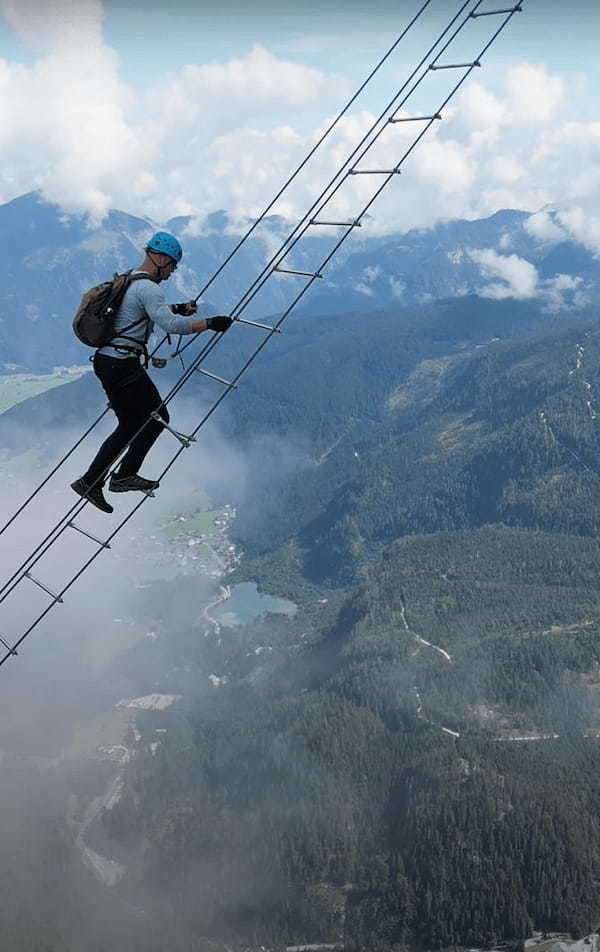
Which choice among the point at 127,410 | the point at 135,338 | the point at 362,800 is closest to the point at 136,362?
the point at 135,338

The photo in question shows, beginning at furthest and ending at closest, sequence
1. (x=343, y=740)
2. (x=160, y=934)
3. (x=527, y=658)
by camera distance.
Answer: (x=527, y=658)
(x=343, y=740)
(x=160, y=934)

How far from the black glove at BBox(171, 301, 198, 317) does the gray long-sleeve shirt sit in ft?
0.77

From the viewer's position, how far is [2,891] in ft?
333

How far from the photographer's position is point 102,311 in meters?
18.9

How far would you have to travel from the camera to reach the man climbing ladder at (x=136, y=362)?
730 inches

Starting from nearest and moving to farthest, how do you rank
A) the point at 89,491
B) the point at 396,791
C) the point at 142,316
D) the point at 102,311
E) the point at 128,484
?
the point at 102,311 < the point at 142,316 < the point at 89,491 < the point at 128,484 < the point at 396,791

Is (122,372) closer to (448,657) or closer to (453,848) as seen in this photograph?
(453,848)

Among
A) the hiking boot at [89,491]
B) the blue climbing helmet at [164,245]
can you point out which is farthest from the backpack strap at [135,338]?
the hiking boot at [89,491]

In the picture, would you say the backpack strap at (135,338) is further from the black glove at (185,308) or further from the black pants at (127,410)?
the black glove at (185,308)

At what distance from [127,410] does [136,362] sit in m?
1.31

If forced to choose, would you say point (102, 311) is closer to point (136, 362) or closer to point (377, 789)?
point (136, 362)

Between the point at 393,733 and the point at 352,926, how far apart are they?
38302mm

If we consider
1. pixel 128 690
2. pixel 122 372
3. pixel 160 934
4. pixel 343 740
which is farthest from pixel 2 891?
pixel 122 372

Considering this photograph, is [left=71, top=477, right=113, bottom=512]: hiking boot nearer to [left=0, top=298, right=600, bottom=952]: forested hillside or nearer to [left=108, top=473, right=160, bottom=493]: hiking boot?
[left=108, top=473, right=160, bottom=493]: hiking boot
